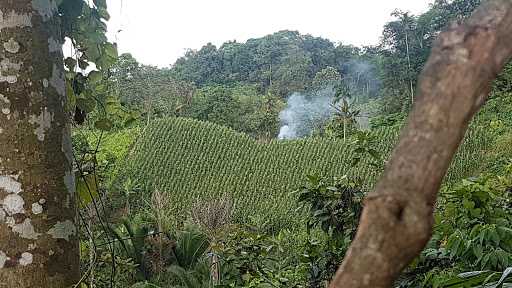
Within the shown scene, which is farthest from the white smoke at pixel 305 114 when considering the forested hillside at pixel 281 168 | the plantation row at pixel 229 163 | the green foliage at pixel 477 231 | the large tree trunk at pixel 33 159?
the large tree trunk at pixel 33 159

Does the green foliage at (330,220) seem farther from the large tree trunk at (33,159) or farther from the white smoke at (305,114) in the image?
the white smoke at (305,114)

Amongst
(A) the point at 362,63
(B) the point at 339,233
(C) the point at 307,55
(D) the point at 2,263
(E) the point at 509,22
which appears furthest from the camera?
(C) the point at 307,55

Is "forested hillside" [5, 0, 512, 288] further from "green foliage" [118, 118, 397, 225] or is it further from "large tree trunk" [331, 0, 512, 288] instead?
"green foliage" [118, 118, 397, 225]

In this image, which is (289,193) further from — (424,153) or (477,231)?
(424,153)

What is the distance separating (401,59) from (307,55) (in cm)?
1031

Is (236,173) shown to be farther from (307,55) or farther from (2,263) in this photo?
(307,55)

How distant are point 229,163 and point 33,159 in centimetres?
1355

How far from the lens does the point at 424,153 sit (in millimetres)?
236

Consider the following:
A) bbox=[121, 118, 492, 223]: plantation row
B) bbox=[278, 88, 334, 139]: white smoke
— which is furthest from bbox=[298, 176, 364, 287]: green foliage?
bbox=[278, 88, 334, 139]: white smoke

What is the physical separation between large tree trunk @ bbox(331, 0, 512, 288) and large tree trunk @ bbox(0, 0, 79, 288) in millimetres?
533

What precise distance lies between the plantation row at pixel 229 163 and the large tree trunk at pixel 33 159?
464 inches

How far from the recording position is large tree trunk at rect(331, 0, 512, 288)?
235 millimetres

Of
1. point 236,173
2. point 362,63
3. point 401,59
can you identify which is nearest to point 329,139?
point 236,173

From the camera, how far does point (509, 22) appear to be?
9.6 inches
